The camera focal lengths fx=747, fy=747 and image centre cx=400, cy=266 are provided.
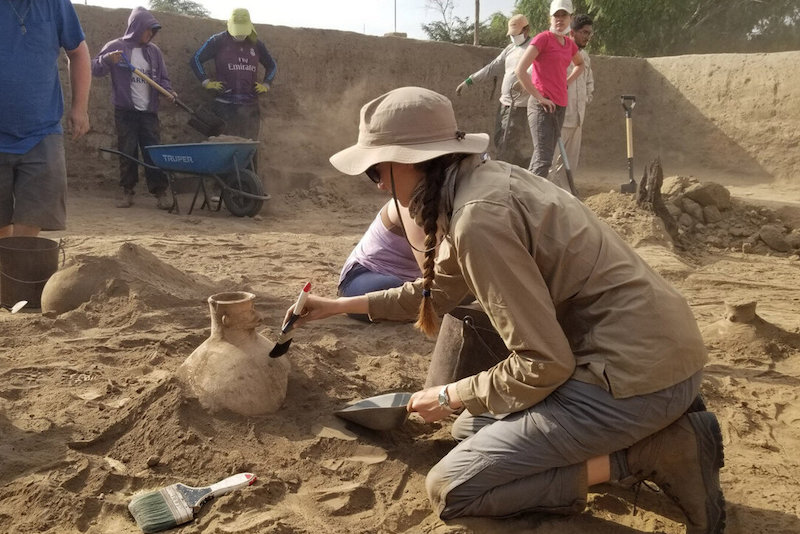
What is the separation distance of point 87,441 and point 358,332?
1624 millimetres

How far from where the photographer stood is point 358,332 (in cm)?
400

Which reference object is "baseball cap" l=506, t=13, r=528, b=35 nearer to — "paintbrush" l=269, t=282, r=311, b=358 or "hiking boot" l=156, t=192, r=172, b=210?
"hiking boot" l=156, t=192, r=172, b=210

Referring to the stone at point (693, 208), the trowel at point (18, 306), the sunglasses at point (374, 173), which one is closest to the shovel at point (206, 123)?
the trowel at point (18, 306)

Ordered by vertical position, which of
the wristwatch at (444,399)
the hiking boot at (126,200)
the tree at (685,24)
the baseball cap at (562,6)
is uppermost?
the tree at (685,24)

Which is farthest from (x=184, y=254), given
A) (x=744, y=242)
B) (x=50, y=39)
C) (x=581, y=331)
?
(x=744, y=242)

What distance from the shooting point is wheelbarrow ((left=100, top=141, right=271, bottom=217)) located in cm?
717

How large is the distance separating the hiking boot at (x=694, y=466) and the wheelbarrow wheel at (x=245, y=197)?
233 inches

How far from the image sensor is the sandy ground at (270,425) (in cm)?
232

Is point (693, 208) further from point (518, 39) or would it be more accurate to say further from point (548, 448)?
point (548, 448)

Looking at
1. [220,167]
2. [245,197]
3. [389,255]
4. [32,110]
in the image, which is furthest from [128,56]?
[389,255]

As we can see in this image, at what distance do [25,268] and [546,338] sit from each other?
131 inches

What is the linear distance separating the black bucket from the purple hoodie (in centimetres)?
356

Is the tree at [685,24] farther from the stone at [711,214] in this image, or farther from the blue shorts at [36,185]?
the blue shorts at [36,185]

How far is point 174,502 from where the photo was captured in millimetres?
2289
